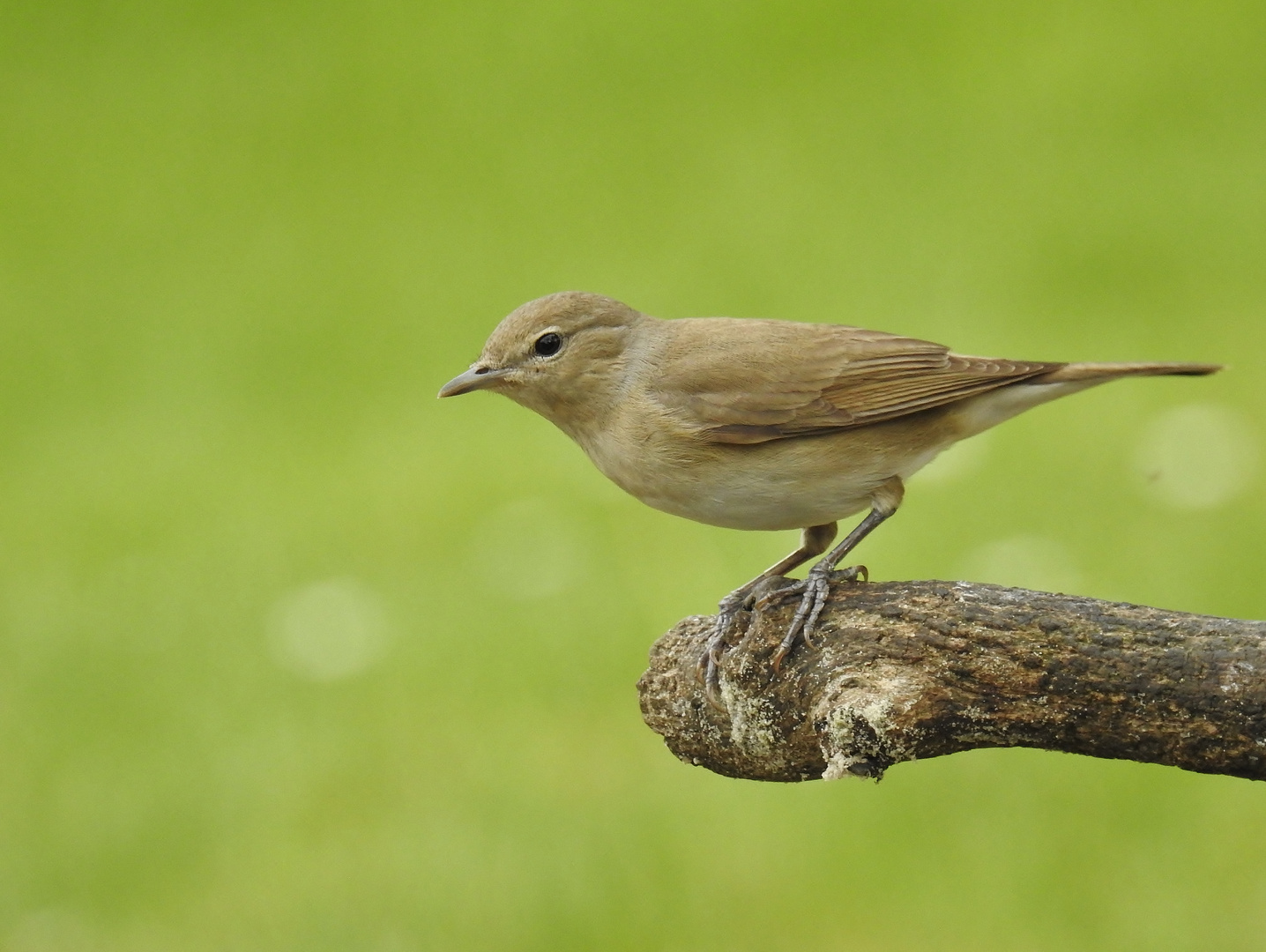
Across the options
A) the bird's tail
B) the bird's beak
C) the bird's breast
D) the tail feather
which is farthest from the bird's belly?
the tail feather

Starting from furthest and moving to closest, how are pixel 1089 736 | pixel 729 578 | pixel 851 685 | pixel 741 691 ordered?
pixel 729 578 < pixel 741 691 < pixel 851 685 < pixel 1089 736

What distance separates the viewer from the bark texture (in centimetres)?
362

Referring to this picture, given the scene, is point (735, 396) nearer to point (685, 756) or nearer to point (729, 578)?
point (685, 756)

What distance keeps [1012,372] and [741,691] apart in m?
1.67

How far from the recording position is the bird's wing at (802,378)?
5.04m

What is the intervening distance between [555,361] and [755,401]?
30.9 inches

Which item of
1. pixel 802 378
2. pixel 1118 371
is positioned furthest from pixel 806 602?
pixel 1118 371

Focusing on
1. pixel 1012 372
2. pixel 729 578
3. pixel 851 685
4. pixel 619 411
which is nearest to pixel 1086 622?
pixel 851 685

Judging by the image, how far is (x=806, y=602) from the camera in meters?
4.54

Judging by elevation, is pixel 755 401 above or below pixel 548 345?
below

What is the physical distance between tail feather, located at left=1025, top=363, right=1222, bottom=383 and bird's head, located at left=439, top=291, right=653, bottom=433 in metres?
1.62

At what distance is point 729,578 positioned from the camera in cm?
845

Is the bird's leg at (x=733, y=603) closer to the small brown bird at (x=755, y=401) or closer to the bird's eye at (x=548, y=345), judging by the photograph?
the small brown bird at (x=755, y=401)

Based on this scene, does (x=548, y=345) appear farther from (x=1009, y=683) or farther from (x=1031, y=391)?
(x=1009, y=683)
